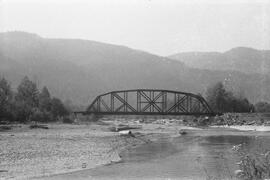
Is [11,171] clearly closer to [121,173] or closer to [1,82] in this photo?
[121,173]

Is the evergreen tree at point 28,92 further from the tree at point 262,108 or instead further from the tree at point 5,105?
the tree at point 262,108

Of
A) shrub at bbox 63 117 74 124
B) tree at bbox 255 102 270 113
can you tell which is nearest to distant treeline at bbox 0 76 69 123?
shrub at bbox 63 117 74 124

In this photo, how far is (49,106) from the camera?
93.8 m

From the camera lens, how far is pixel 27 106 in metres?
80.8

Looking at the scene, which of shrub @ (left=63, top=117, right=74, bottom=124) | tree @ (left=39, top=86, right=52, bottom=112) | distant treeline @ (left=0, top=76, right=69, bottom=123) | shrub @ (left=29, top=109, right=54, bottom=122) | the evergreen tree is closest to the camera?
distant treeline @ (left=0, top=76, right=69, bottom=123)

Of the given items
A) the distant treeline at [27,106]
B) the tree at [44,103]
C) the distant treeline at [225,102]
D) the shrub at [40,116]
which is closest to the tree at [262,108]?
the distant treeline at [225,102]

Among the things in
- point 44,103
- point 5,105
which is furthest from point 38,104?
point 5,105

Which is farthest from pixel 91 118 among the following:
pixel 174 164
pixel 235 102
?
pixel 174 164

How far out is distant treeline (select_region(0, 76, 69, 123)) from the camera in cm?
7319

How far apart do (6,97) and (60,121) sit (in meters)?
16.2

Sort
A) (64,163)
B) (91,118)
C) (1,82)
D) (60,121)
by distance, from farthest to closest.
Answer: (91,118) < (60,121) < (1,82) < (64,163)

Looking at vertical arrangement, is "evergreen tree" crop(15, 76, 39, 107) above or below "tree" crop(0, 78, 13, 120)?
above

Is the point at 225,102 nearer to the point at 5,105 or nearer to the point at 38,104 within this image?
the point at 38,104

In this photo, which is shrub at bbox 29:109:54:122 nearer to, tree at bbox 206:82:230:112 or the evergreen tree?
the evergreen tree
